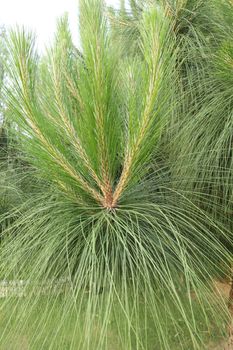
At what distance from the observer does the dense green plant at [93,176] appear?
689 mm

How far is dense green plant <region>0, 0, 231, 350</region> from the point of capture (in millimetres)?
689

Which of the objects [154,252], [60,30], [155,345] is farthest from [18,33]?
[155,345]

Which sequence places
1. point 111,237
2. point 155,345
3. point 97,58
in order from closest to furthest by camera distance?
point 97,58 < point 111,237 < point 155,345

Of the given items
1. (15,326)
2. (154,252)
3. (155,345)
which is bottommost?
(155,345)

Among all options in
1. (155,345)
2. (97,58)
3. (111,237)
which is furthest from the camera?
(155,345)

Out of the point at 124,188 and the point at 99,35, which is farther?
the point at 124,188

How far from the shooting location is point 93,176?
763 mm

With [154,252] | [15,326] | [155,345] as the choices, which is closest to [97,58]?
[154,252]

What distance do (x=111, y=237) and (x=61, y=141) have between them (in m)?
0.24

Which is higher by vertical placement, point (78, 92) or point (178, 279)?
point (78, 92)

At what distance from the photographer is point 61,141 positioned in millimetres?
768

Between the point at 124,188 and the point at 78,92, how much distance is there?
0.23 meters

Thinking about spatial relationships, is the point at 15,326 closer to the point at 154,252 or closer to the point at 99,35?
the point at 154,252

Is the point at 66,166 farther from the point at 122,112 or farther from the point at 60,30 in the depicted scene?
the point at 60,30
